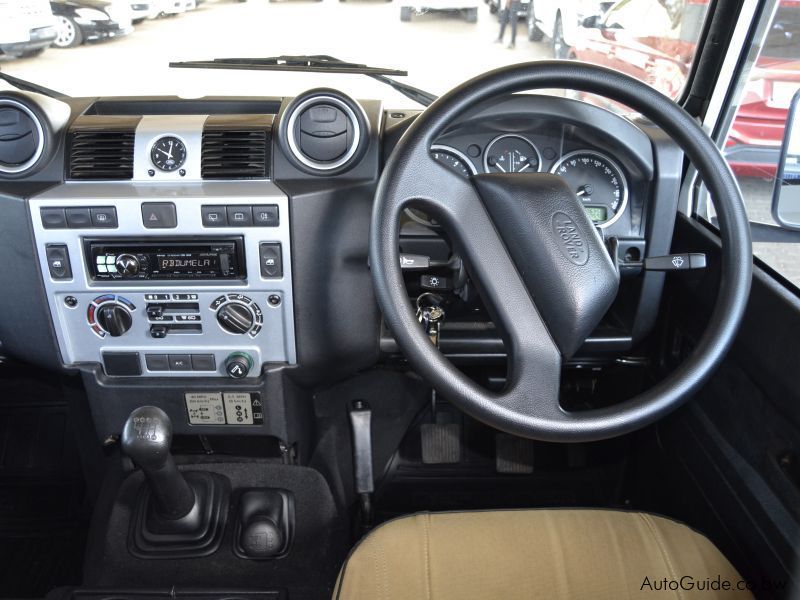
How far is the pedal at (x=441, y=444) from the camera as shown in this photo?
2.15m

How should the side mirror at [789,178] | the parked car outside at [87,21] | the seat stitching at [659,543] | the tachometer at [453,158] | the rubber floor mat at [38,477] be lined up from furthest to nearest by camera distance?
the rubber floor mat at [38,477] → the parked car outside at [87,21] → the tachometer at [453,158] → the side mirror at [789,178] → the seat stitching at [659,543]

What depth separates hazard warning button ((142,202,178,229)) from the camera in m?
1.46

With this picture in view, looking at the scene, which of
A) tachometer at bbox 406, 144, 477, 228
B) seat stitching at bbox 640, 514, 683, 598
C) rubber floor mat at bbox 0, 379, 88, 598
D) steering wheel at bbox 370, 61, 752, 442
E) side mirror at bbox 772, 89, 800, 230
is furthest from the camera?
rubber floor mat at bbox 0, 379, 88, 598

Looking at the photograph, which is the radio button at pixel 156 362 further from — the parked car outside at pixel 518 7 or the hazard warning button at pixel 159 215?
the parked car outside at pixel 518 7

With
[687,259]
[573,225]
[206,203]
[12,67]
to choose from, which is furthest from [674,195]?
[12,67]

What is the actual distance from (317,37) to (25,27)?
0.73m

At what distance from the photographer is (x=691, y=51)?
1757 mm

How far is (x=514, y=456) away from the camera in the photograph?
6.93 feet

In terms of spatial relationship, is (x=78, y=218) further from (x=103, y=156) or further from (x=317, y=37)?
(x=317, y=37)

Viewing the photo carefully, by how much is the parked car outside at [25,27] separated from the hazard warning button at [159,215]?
2.10 ft

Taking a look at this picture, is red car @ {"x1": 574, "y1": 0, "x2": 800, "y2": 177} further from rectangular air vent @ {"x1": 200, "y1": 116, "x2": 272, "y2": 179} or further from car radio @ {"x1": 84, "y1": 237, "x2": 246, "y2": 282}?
car radio @ {"x1": 84, "y1": 237, "x2": 246, "y2": 282}

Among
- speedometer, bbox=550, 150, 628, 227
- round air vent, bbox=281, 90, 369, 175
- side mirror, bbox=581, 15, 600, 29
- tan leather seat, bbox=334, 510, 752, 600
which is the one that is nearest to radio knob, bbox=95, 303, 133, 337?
round air vent, bbox=281, 90, 369, 175

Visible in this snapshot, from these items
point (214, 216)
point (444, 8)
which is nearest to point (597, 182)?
point (444, 8)

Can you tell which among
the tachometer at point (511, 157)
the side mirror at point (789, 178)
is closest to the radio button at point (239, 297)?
the tachometer at point (511, 157)
